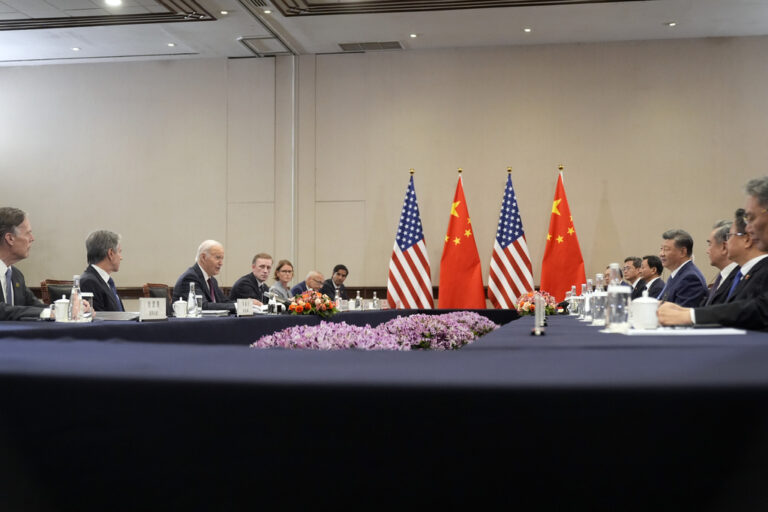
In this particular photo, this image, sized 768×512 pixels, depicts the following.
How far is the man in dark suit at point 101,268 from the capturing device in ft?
14.6

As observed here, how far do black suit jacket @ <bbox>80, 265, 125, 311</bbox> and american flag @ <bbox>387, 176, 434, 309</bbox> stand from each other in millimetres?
5108

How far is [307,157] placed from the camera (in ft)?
32.7

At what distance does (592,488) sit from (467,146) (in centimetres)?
898

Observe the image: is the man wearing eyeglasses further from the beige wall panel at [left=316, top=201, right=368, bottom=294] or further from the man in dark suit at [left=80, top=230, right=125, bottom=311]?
the beige wall panel at [left=316, top=201, right=368, bottom=294]

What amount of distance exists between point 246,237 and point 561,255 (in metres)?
4.00

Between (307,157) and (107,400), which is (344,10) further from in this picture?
(107,400)

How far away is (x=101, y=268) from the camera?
180 inches

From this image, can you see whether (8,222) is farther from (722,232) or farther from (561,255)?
(561,255)

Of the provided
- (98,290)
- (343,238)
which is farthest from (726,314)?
(343,238)

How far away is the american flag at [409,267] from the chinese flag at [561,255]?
1.43 m

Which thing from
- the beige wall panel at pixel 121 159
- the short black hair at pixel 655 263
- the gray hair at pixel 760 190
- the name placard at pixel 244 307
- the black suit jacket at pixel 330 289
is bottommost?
the black suit jacket at pixel 330 289

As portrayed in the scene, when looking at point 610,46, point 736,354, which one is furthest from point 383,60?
point 736,354

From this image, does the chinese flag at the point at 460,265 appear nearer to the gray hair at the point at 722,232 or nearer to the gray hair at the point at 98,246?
the gray hair at the point at 722,232

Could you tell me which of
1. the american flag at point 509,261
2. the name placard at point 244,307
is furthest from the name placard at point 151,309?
the american flag at point 509,261
